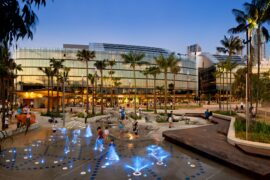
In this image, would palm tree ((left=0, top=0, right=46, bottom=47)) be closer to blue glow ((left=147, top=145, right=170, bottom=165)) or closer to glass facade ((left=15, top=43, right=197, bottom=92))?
blue glow ((left=147, top=145, right=170, bottom=165))

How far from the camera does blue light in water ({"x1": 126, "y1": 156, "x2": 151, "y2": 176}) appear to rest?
38.1ft

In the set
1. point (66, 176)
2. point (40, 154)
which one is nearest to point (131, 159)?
point (66, 176)

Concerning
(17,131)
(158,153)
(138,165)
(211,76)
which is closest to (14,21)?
(138,165)

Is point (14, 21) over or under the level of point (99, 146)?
over

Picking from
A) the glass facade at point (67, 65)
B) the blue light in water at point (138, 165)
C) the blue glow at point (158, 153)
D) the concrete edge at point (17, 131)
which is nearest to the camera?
the blue light in water at point (138, 165)

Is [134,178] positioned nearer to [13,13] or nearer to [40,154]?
[40,154]

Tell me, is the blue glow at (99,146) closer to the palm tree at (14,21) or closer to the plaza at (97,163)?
the plaza at (97,163)

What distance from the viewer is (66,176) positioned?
10836 millimetres

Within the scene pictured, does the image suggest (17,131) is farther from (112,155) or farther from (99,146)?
(112,155)

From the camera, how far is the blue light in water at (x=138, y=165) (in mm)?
11602

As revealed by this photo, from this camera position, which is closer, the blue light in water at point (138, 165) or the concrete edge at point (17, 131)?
the blue light in water at point (138, 165)

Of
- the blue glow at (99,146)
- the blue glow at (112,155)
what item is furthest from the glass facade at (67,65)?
the blue glow at (112,155)

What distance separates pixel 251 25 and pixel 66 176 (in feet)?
71.8

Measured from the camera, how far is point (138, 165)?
1263 centimetres
